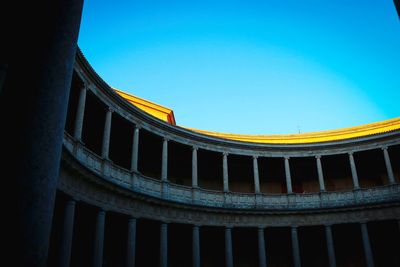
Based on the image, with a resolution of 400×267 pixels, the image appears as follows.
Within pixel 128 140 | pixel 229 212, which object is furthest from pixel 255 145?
pixel 128 140

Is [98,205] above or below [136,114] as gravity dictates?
below

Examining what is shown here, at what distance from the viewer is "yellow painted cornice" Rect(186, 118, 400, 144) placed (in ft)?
99.5

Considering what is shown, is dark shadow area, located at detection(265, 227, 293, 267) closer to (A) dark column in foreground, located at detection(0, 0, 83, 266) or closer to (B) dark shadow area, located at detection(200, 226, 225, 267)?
(B) dark shadow area, located at detection(200, 226, 225, 267)

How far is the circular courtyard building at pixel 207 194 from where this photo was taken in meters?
18.0

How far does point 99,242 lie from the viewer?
55.3ft

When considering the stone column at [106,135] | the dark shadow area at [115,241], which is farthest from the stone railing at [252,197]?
the dark shadow area at [115,241]

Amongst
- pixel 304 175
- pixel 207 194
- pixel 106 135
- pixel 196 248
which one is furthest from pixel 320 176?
pixel 106 135

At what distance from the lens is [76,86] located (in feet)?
57.4

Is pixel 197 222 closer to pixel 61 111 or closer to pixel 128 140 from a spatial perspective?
pixel 128 140

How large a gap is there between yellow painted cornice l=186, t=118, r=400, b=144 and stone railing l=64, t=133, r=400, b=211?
20.7 feet

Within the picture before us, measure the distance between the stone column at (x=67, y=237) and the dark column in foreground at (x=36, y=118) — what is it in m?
12.3

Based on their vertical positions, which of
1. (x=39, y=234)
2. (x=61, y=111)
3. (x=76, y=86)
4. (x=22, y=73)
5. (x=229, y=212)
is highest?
(x=76, y=86)

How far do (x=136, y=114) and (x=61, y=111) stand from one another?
59.5 ft

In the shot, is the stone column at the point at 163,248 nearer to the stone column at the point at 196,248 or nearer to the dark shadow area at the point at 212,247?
the stone column at the point at 196,248
